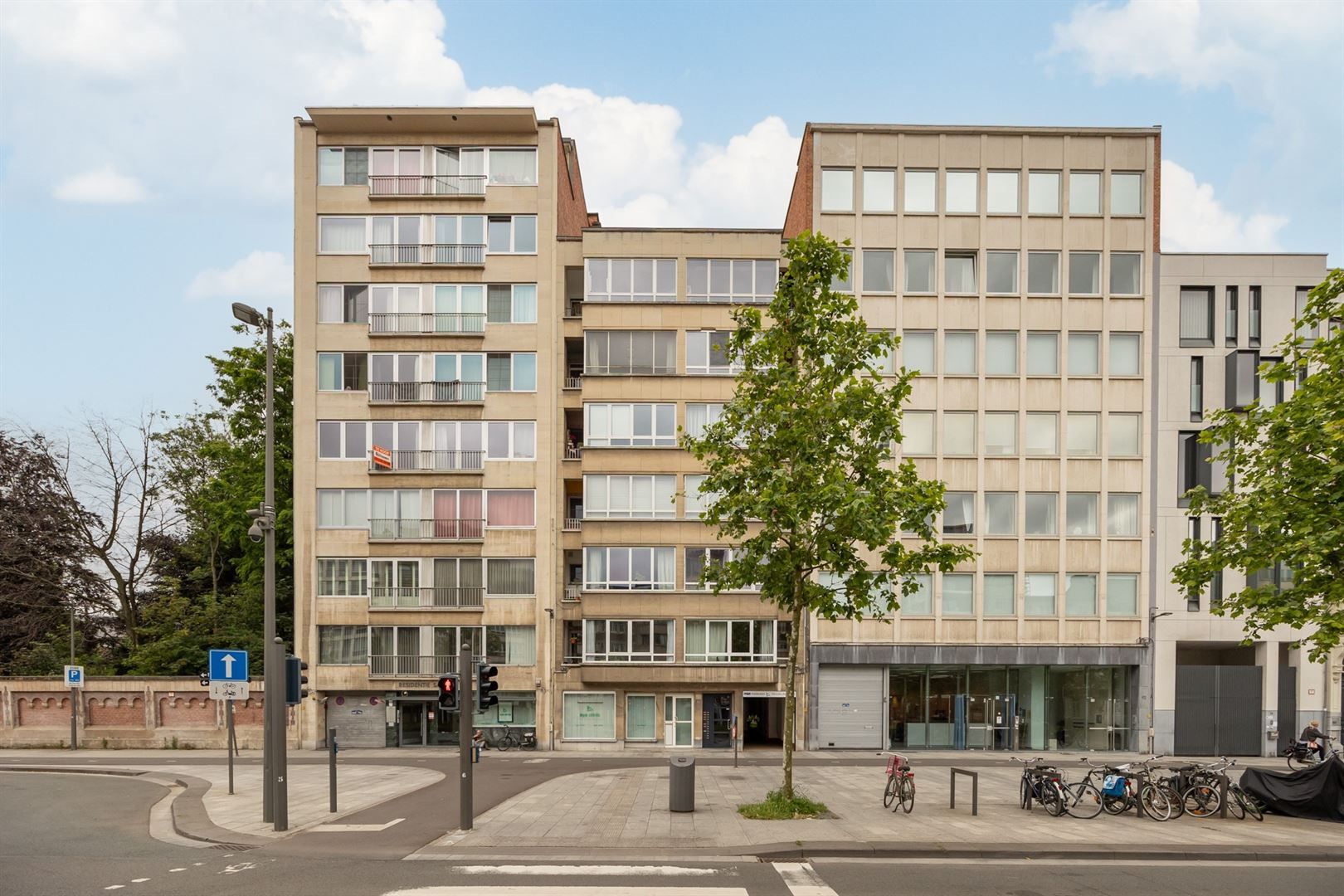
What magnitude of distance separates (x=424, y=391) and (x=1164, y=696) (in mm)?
31453

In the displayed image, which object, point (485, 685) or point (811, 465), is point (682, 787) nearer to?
point (485, 685)

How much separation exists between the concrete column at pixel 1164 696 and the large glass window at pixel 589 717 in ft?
69.2

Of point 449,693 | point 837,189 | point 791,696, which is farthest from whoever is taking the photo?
point 837,189

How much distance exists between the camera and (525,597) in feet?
109

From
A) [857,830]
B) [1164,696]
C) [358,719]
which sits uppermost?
[857,830]

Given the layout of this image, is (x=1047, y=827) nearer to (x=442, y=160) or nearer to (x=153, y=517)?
(x=442, y=160)

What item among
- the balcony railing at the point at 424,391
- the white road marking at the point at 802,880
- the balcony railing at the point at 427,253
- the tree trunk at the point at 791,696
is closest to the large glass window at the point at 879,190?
the balcony railing at the point at 427,253

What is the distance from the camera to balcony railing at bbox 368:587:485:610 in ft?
109

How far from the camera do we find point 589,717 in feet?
110

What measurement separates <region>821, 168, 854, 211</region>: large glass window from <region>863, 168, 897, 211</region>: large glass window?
559mm

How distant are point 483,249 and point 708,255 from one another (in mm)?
9151

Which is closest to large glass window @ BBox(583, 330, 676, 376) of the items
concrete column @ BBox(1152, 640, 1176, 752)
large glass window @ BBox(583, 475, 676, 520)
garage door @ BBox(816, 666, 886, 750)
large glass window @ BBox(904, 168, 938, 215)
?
large glass window @ BBox(583, 475, 676, 520)

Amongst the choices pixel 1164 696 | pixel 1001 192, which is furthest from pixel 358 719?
pixel 1001 192

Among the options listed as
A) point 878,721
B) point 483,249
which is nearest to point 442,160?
point 483,249
